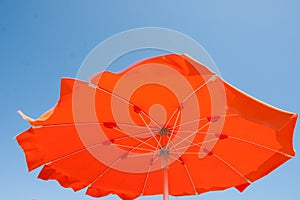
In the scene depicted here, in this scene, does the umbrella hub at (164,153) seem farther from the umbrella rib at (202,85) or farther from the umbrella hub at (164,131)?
the umbrella rib at (202,85)

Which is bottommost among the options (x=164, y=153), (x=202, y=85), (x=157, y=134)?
(x=164, y=153)

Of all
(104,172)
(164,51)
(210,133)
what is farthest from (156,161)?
(164,51)

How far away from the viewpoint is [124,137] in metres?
3.57

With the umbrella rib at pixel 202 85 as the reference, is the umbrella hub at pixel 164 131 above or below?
below

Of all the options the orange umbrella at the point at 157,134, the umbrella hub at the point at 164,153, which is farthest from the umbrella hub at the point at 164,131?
the umbrella hub at the point at 164,153

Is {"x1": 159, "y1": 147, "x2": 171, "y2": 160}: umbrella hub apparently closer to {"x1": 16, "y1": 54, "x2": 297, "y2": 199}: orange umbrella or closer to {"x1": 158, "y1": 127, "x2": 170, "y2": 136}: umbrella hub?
{"x1": 16, "y1": 54, "x2": 297, "y2": 199}: orange umbrella

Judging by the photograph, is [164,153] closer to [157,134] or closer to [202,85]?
[157,134]

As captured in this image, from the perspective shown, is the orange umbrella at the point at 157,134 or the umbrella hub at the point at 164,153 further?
the umbrella hub at the point at 164,153

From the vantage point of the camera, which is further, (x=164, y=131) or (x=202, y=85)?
(x=164, y=131)

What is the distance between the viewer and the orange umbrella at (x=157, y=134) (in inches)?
98.7

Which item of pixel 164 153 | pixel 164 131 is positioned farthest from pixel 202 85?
pixel 164 153

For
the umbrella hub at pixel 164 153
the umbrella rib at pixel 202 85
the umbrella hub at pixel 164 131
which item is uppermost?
the umbrella rib at pixel 202 85

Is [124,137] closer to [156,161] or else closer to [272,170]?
→ [156,161]

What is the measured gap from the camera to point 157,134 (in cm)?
363
